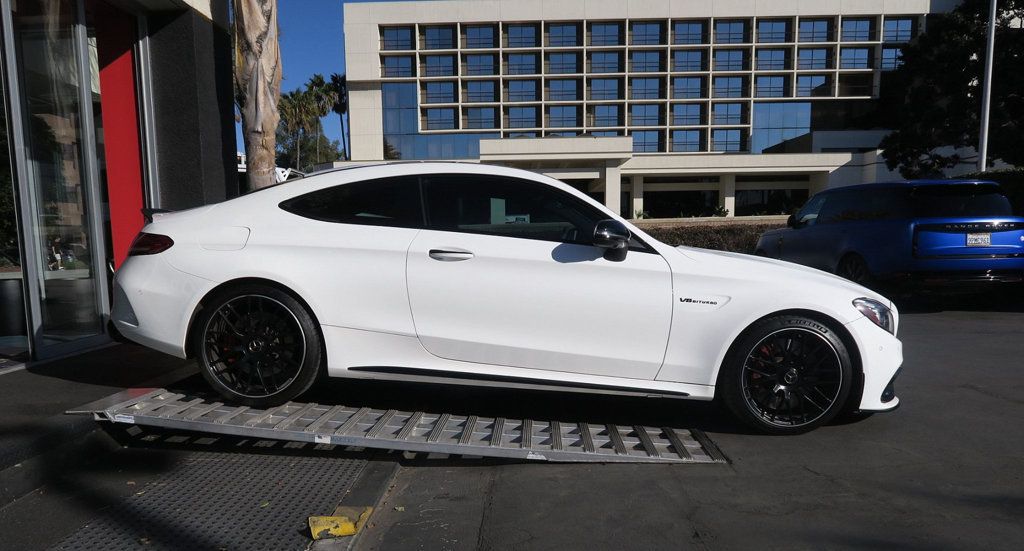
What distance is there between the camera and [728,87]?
53.3 m

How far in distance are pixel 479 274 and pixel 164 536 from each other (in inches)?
78.6

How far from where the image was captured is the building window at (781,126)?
53562 mm

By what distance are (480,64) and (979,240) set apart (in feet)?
161

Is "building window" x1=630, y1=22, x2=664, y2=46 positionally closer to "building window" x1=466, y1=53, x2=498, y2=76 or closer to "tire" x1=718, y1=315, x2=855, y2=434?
"building window" x1=466, y1=53, x2=498, y2=76

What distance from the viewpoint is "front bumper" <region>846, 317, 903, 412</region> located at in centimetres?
371

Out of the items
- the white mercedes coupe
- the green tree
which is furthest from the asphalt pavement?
the green tree

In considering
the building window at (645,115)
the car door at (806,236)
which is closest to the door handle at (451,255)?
the car door at (806,236)

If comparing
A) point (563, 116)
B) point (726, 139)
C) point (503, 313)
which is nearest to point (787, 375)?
point (503, 313)

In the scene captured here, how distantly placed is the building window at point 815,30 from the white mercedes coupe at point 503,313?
188 feet

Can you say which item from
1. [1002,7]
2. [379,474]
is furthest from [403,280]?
[1002,7]

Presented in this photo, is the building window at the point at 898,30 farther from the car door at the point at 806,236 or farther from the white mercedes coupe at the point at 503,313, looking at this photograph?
the white mercedes coupe at the point at 503,313

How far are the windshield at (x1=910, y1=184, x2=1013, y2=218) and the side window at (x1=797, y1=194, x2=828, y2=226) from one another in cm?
183

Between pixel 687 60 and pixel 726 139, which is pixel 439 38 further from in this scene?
pixel 726 139

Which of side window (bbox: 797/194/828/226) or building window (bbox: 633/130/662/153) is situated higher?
building window (bbox: 633/130/662/153)
